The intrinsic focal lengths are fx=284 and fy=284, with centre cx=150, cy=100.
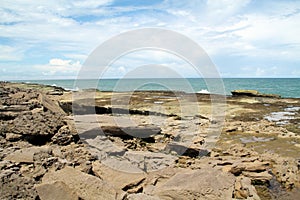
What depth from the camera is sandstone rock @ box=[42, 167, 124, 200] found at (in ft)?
17.2

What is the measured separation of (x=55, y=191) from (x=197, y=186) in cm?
279

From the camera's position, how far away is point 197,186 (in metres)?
5.87

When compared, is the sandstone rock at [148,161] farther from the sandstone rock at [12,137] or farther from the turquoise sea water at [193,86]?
the turquoise sea water at [193,86]

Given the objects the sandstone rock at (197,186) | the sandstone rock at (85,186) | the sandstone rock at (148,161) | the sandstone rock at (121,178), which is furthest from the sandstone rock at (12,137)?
the sandstone rock at (197,186)

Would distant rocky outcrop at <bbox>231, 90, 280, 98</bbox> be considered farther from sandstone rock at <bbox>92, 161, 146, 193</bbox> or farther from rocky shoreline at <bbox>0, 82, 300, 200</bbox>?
sandstone rock at <bbox>92, 161, 146, 193</bbox>

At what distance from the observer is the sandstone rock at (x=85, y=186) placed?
5246mm

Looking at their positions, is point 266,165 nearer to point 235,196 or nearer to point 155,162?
point 235,196

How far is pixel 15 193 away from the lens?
5062 millimetres

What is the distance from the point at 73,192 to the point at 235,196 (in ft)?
11.8

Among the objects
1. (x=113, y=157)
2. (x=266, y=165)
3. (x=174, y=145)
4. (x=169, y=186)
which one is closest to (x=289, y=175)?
(x=266, y=165)

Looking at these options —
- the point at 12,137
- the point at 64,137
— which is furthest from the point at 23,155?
the point at 64,137

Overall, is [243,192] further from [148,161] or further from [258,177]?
[148,161]

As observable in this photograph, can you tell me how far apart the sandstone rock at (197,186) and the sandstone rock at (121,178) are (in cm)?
51

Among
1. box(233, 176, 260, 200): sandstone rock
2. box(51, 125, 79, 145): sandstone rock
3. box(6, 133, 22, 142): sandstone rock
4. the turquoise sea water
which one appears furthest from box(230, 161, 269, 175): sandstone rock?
the turquoise sea water
